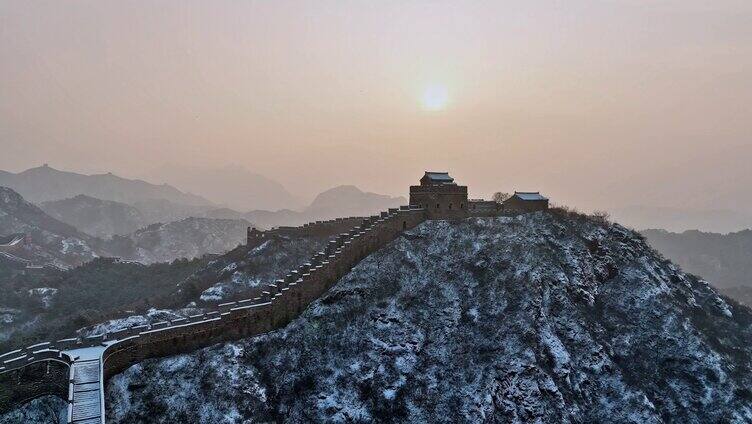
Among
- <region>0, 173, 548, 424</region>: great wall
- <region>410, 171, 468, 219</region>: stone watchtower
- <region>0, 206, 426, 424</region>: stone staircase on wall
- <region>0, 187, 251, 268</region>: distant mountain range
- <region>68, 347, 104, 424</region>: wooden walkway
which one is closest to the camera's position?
<region>68, 347, 104, 424</region>: wooden walkway

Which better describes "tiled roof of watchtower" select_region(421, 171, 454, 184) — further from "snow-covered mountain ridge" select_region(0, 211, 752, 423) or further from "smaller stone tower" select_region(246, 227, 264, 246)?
"smaller stone tower" select_region(246, 227, 264, 246)

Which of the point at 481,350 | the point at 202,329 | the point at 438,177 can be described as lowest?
the point at 481,350

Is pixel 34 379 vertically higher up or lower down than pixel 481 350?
higher up

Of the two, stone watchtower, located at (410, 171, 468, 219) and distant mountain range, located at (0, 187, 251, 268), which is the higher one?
stone watchtower, located at (410, 171, 468, 219)

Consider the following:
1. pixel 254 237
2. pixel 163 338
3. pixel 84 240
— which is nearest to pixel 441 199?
pixel 254 237

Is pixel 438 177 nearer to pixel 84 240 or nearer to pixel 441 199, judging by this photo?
pixel 441 199

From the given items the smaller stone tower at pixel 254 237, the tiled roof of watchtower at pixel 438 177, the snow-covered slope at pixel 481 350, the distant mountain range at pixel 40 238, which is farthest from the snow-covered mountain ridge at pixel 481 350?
the distant mountain range at pixel 40 238

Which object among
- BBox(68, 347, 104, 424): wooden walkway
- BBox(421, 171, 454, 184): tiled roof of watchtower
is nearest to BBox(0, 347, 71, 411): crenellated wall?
BBox(68, 347, 104, 424): wooden walkway

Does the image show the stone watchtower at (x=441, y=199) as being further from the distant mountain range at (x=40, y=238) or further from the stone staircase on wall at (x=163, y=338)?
the distant mountain range at (x=40, y=238)
